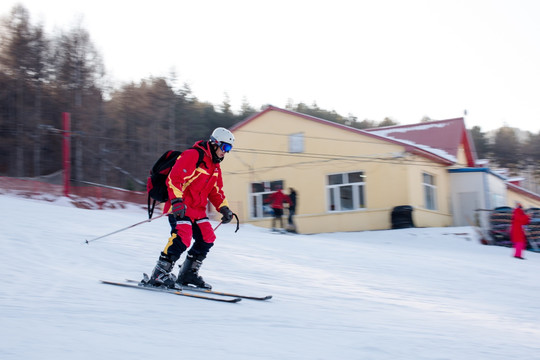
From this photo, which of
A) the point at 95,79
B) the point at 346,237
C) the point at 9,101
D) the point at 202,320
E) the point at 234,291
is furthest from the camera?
the point at 95,79

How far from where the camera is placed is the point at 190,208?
5.61 meters

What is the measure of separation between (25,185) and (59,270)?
13157 mm

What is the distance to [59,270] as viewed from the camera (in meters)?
6.31

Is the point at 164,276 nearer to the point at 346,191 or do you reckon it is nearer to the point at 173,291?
the point at 173,291

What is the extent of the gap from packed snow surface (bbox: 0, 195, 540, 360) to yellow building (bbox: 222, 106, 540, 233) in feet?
38.4

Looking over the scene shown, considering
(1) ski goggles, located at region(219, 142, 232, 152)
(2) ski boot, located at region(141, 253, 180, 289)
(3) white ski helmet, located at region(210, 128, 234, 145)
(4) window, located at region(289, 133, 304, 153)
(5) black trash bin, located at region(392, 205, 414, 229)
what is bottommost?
(2) ski boot, located at region(141, 253, 180, 289)

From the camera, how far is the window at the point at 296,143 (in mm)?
25109

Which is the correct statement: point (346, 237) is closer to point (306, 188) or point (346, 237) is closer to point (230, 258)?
point (306, 188)

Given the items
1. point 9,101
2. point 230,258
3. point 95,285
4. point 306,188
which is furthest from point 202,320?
point 9,101

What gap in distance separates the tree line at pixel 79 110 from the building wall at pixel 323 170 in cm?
634

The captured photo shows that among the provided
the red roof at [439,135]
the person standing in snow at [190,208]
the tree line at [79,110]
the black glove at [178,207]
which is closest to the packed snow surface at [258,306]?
the person standing in snow at [190,208]

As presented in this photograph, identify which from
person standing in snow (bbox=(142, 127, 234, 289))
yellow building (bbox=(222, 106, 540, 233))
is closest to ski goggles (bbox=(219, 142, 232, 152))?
person standing in snow (bbox=(142, 127, 234, 289))

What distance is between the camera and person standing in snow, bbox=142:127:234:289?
213 inches

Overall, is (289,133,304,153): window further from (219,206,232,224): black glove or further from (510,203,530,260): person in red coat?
(219,206,232,224): black glove
